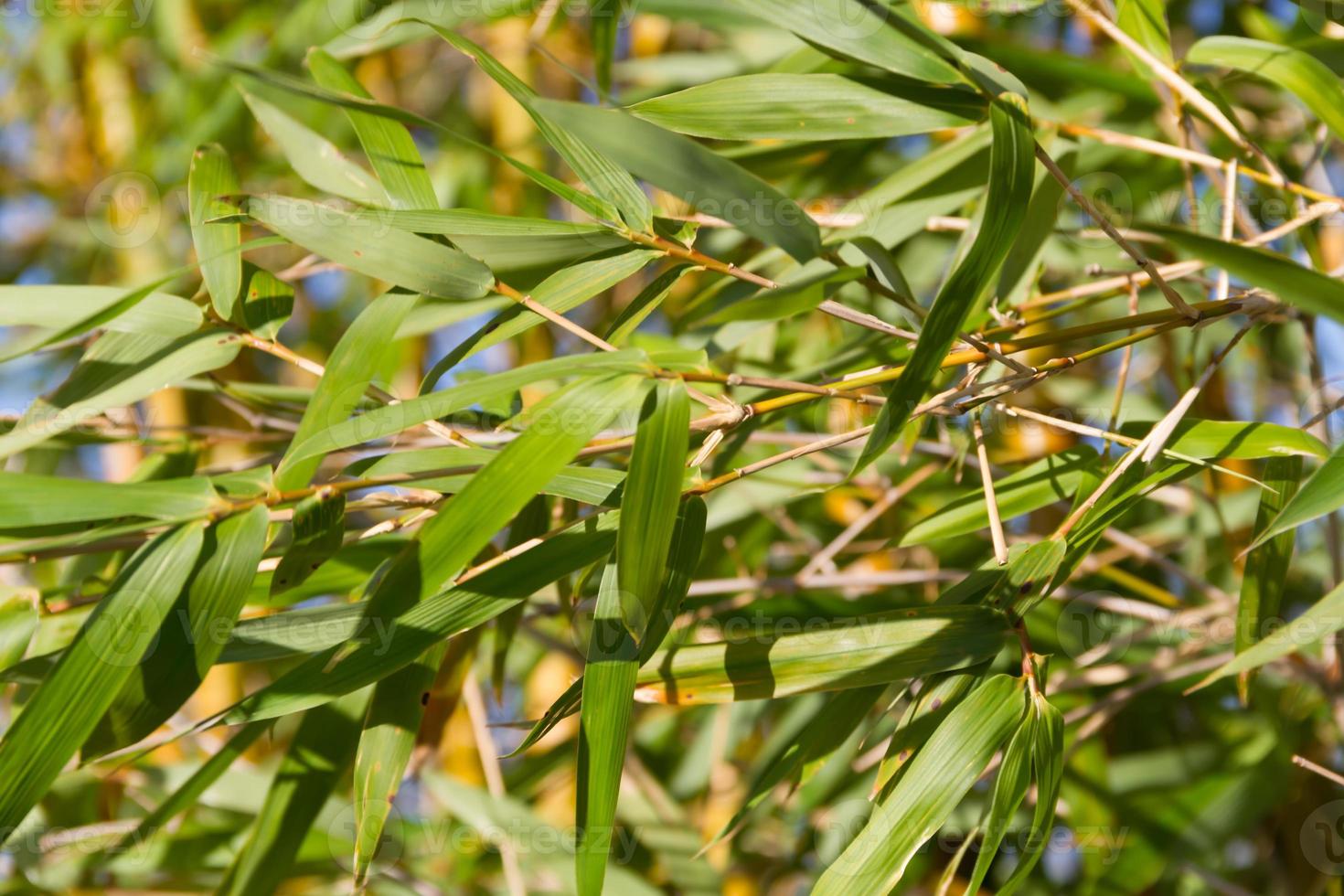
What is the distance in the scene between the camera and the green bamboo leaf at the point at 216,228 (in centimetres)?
49

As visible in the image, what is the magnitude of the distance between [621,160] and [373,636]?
206 mm

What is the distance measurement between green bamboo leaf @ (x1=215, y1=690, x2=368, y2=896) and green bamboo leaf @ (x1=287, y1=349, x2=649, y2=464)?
0.95 ft

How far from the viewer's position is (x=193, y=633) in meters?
0.40

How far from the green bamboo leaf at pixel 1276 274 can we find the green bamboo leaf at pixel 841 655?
6.6 inches

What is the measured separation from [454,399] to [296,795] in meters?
0.36

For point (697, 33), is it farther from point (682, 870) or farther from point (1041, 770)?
point (1041, 770)

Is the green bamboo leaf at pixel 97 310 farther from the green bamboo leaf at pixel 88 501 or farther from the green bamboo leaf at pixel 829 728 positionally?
the green bamboo leaf at pixel 829 728

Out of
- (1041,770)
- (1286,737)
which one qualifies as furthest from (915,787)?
(1286,737)

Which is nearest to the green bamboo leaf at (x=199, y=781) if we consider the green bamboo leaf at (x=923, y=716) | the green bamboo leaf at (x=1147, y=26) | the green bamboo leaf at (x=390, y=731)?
the green bamboo leaf at (x=390, y=731)

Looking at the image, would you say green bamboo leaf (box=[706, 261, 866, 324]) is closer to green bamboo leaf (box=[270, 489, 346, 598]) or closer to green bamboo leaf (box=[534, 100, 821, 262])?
green bamboo leaf (box=[534, 100, 821, 262])

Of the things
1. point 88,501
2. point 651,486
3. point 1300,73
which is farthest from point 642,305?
point 1300,73

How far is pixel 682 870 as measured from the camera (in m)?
0.87

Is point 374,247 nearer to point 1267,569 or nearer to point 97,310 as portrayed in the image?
point 97,310

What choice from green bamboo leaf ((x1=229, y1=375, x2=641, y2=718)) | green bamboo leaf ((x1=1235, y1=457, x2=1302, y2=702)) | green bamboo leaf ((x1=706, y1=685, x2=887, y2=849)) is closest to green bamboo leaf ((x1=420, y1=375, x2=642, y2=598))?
green bamboo leaf ((x1=229, y1=375, x2=641, y2=718))
